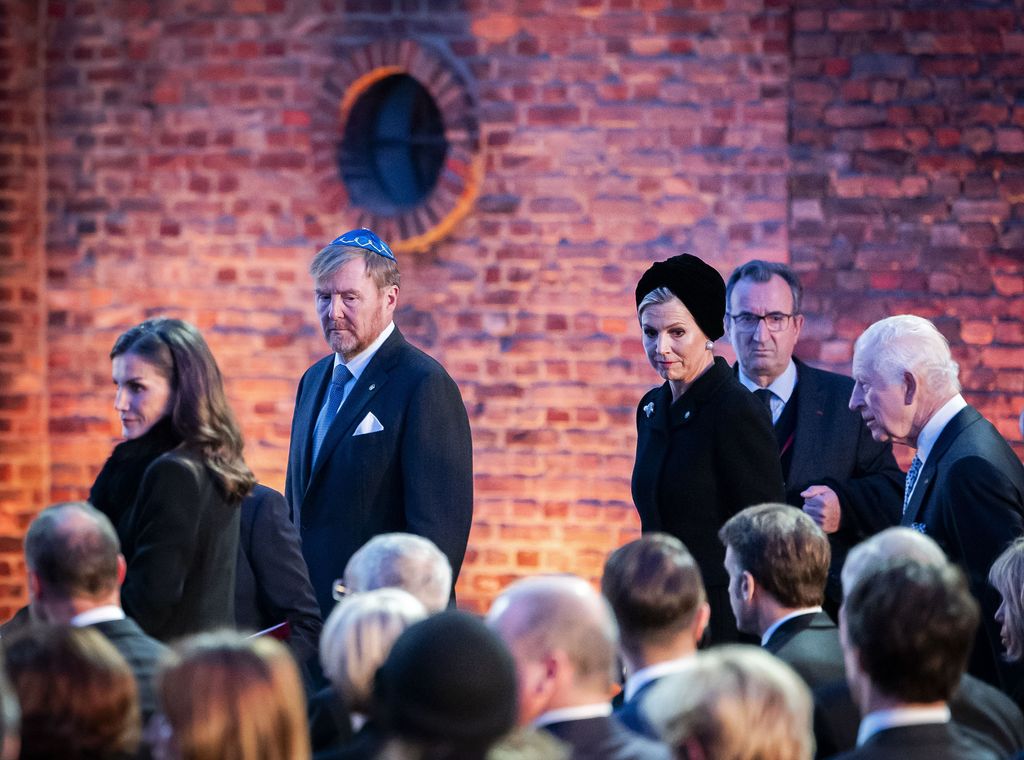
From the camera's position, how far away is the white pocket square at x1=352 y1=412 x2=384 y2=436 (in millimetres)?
4309

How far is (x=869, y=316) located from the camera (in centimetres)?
579

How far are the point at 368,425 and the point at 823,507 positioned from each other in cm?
140

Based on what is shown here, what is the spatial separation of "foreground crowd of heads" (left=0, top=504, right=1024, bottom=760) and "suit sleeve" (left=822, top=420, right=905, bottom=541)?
1366 millimetres

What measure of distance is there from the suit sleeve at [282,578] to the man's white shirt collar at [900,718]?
1.79 m

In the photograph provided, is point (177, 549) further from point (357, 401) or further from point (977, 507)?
point (977, 507)

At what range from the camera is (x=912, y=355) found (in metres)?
4.07

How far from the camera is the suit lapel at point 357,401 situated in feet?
14.2

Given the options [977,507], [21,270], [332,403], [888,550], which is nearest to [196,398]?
[332,403]

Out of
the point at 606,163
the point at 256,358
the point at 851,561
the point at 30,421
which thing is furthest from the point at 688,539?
the point at 30,421

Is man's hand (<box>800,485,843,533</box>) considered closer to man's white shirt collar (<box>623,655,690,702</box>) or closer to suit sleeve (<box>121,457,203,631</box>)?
man's white shirt collar (<box>623,655,690,702</box>)

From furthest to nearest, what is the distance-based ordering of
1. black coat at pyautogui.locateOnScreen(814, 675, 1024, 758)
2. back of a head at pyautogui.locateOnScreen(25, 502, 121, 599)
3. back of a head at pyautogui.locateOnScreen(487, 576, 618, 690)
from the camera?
back of a head at pyautogui.locateOnScreen(25, 502, 121, 599) → black coat at pyautogui.locateOnScreen(814, 675, 1024, 758) → back of a head at pyautogui.locateOnScreen(487, 576, 618, 690)

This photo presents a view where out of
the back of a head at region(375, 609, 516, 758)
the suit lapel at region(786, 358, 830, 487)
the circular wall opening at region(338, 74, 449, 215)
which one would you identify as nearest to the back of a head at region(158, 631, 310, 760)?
the back of a head at region(375, 609, 516, 758)

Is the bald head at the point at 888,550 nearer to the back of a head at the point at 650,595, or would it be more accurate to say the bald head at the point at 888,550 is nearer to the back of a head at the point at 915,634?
the back of a head at the point at 650,595

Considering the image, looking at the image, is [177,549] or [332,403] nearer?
[177,549]
